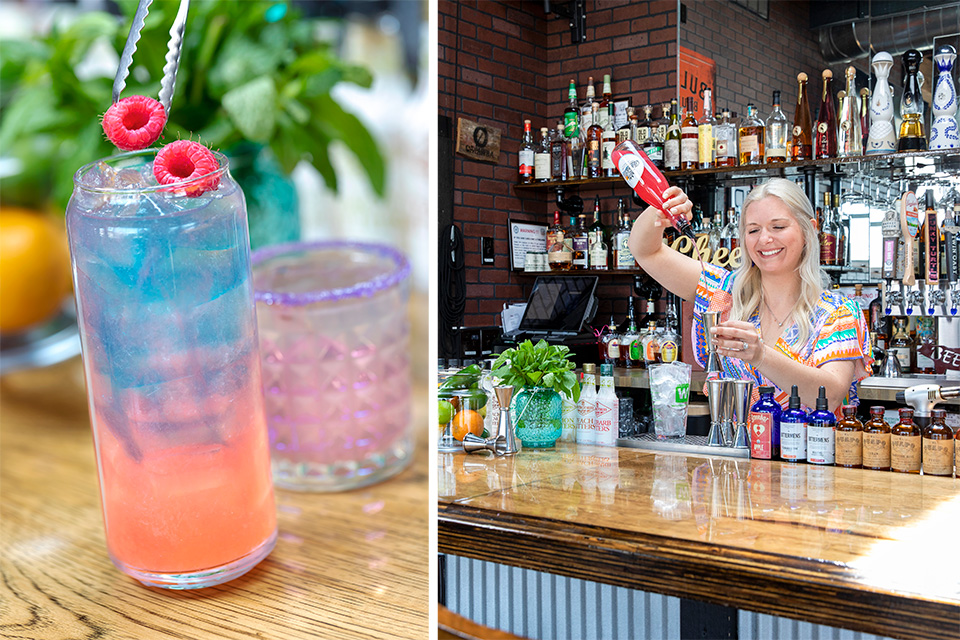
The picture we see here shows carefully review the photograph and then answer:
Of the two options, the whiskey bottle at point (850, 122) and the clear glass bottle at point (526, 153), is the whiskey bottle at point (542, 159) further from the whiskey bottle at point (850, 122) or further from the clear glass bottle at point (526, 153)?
the whiskey bottle at point (850, 122)

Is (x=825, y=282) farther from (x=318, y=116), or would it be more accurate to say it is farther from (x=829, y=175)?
(x=318, y=116)

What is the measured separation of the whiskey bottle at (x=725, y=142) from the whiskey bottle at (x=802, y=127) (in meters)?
0.08

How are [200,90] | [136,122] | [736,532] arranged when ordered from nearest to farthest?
1. [136,122]
2. [736,532]
3. [200,90]

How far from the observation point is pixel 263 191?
188 centimetres

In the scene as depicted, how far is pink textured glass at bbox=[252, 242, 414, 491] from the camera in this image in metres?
1.14

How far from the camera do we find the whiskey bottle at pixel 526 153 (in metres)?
1.43

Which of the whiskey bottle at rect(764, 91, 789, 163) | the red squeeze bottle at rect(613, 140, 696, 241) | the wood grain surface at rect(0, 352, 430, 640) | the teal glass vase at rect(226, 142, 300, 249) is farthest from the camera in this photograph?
the teal glass vase at rect(226, 142, 300, 249)

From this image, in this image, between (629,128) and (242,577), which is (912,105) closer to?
(629,128)

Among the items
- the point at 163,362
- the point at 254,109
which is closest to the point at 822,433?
the point at 163,362

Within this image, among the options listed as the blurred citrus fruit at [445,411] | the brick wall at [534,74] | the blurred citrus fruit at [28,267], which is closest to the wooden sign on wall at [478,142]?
the brick wall at [534,74]

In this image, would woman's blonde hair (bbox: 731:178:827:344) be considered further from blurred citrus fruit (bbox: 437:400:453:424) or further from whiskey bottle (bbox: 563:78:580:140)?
blurred citrus fruit (bbox: 437:400:453:424)

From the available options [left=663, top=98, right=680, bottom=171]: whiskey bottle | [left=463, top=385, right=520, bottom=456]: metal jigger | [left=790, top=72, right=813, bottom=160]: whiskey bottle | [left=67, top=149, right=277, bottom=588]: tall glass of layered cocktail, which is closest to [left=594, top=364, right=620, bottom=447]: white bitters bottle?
[left=463, top=385, right=520, bottom=456]: metal jigger

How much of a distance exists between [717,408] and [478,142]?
61 cm

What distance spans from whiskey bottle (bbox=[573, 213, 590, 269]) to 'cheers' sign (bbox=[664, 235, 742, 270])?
0.51 ft
